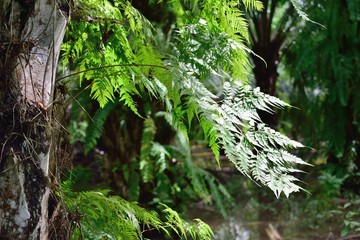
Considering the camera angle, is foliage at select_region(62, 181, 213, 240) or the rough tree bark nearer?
foliage at select_region(62, 181, 213, 240)

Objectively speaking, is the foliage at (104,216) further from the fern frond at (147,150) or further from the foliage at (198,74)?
the fern frond at (147,150)

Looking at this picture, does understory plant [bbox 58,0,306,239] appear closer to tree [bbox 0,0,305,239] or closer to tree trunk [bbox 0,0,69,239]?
tree [bbox 0,0,305,239]

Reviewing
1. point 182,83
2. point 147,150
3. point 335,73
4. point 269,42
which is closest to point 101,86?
point 182,83

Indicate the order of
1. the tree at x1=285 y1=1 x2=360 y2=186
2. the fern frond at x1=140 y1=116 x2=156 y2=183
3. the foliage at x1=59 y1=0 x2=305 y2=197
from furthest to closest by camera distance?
the tree at x1=285 y1=1 x2=360 y2=186, the fern frond at x1=140 y1=116 x2=156 y2=183, the foliage at x1=59 y1=0 x2=305 y2=197

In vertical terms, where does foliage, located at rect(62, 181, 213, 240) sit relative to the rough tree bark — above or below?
below

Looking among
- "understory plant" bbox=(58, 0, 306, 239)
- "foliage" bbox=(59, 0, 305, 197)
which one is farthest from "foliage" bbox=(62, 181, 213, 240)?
"foliage" bbox=(59, 0, 305, 197)

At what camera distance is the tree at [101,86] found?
A: 98 cm

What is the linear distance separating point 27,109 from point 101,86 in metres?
0.35

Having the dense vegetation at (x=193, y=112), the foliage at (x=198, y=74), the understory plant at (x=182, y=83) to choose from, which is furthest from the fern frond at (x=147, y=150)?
the foliage at (x=198, y=74)

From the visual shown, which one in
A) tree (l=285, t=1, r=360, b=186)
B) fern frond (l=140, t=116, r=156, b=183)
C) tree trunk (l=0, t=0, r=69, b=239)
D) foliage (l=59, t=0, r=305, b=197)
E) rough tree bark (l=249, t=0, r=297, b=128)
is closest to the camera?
tree trunk (l=0, t=0, r=69, b=239)

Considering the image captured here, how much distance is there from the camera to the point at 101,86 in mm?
1335

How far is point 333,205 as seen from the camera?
410 cm

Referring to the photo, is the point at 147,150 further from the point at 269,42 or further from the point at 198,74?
the point at 198,74

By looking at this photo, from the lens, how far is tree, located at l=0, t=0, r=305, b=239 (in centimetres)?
98
